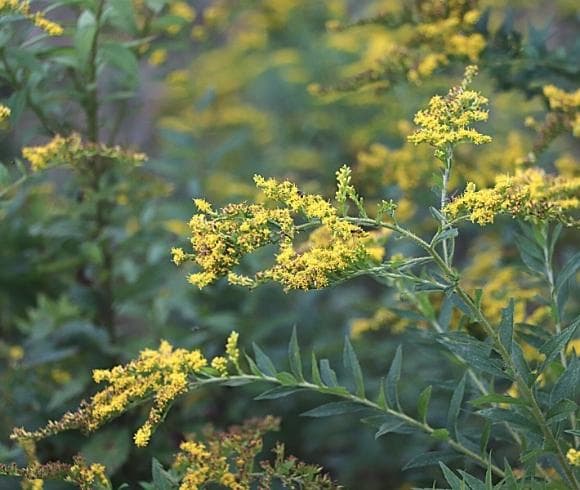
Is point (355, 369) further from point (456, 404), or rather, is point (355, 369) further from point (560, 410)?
point (560, 410)

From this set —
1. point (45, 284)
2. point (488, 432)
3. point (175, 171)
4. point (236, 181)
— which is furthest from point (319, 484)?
point (236, 181)

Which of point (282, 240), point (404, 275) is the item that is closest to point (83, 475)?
point (282, 240)

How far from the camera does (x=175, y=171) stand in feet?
10.4

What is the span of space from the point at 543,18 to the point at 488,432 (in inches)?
147

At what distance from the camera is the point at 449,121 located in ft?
4.72

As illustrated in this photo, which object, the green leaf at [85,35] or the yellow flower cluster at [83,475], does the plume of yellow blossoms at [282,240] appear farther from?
the green leaf at [85,35]

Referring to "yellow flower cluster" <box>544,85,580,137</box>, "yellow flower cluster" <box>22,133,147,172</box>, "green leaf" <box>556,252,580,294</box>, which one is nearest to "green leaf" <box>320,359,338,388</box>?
"green leaf" <box>556,252,580,294</box>

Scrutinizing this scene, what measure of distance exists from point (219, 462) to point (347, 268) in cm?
42

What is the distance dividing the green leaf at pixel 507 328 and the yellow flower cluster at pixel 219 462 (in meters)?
0.47

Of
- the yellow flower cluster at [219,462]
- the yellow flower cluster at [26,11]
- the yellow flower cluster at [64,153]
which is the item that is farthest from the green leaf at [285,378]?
the yellow flower cluster at [26,11]

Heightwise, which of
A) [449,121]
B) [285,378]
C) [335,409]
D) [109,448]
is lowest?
[109,448]

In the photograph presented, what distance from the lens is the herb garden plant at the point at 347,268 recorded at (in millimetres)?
1397

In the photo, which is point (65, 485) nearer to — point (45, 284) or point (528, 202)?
point (45, 284)

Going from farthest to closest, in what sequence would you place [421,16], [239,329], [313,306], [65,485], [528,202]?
[313,306] → [239,329] → [421,16] → [65,485] → [528,202]
